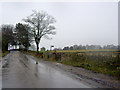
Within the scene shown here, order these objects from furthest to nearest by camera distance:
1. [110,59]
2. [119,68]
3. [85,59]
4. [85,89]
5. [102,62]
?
[85,59]
[102,62]
[110,59]
[119,68]
[85,89]

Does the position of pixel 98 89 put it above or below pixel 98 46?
below

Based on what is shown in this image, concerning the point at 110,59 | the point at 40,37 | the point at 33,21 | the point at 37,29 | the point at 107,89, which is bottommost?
the point at 107,89

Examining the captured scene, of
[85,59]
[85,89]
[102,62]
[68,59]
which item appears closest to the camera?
[85,89]

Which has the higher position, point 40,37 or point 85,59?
point 40,37

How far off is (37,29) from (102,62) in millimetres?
Result: 34888

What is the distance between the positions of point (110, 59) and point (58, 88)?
23.5 ft

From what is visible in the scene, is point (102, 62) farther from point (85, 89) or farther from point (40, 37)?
point (40, 37)

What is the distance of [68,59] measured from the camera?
1778cm

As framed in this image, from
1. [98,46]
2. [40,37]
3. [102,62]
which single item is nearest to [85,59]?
[102,62]

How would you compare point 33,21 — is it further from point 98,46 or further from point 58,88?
point 58,88

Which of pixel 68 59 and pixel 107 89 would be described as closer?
pixel 107 89

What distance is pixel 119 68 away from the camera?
8.97 m

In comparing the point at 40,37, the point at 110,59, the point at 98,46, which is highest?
the point at 40,37

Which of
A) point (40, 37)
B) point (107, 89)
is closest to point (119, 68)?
point (107, 89)
